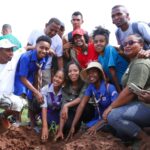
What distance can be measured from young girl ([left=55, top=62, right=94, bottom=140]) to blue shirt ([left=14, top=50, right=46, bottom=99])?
0.70m

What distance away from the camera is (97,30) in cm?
589

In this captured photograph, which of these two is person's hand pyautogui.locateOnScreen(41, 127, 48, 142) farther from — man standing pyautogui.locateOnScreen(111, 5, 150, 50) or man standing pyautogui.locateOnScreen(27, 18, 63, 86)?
man standing pyautogui.locateOnScreen(111, 5, 150, 50)

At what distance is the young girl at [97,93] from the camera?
17.7 ft

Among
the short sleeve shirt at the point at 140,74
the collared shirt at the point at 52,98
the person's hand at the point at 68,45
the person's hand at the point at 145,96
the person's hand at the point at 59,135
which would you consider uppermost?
the person's hand at the point at 68,45

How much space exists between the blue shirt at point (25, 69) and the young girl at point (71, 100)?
703mm

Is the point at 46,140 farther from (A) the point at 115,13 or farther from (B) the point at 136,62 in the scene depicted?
(A) the point at 115,13

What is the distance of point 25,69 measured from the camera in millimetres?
5801

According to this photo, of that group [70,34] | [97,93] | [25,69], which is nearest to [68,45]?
[70,34]

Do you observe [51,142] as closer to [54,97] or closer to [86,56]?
[54,97]

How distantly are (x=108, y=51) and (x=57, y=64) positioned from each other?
155cm

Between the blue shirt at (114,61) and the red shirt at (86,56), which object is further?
the red shirt at (86,56)

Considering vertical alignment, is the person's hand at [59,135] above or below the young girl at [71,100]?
below

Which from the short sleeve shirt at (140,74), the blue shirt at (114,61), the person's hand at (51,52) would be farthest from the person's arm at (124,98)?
the person's hand at (51,52)

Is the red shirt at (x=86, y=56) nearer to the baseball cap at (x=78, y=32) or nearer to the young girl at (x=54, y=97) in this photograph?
the baseball cap at (x=78, y=32)
